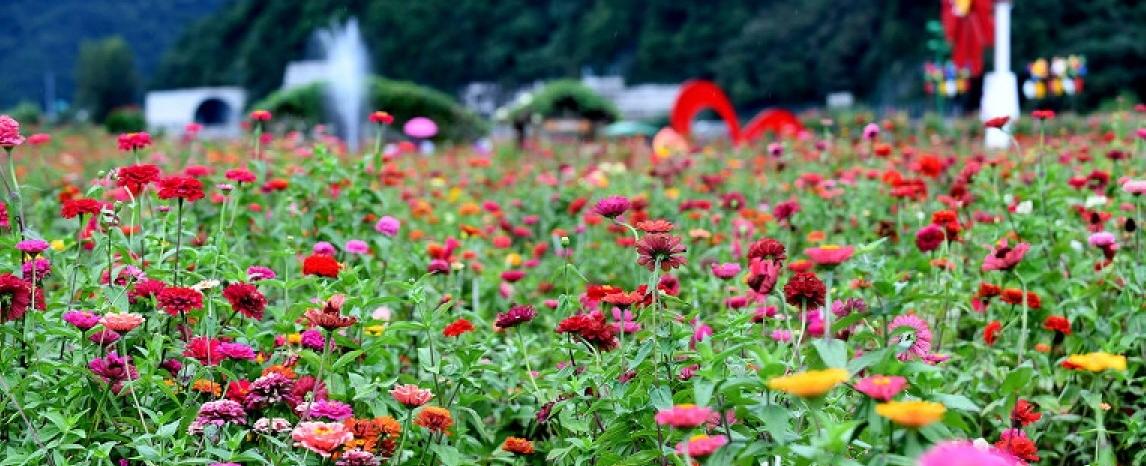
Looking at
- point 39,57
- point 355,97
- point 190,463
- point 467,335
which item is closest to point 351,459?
point 190,463

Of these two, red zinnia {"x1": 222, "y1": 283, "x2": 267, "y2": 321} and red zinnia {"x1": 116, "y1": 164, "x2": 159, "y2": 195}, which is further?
red zinnia {"x1": 116, "y1": 164, "x2": 159, "y2": 195}

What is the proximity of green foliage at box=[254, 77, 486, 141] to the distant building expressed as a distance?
1913 cm

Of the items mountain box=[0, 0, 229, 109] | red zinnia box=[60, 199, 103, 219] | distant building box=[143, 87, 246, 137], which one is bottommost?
red zinnia box=[60, 199, 103, 219]

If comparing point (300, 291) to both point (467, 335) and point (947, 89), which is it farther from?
point (947, 89)

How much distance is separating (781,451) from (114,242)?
1392 mm

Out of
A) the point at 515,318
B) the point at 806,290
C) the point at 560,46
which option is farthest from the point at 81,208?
the point at 560,46

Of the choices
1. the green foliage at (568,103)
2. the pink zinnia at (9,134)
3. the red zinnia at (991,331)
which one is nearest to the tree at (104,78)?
the green foliage at (568,103)

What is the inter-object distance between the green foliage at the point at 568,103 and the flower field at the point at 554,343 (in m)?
11.6

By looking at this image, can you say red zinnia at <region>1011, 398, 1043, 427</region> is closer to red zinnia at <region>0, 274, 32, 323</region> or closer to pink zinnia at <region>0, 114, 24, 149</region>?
red zinnia at <region>0, 274, 32, 323</region>

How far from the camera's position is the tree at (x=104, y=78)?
5012 centimetres

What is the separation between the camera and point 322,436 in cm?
128

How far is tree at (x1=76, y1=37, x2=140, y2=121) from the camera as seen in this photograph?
164 ft

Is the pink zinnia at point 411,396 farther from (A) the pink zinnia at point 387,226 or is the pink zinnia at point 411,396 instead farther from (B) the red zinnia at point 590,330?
(A) the pink zinnia at point 387,226

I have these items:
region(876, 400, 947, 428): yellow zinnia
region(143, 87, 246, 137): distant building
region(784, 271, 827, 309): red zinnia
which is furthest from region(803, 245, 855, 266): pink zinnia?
region(143, 87, 246, 137): distant building
